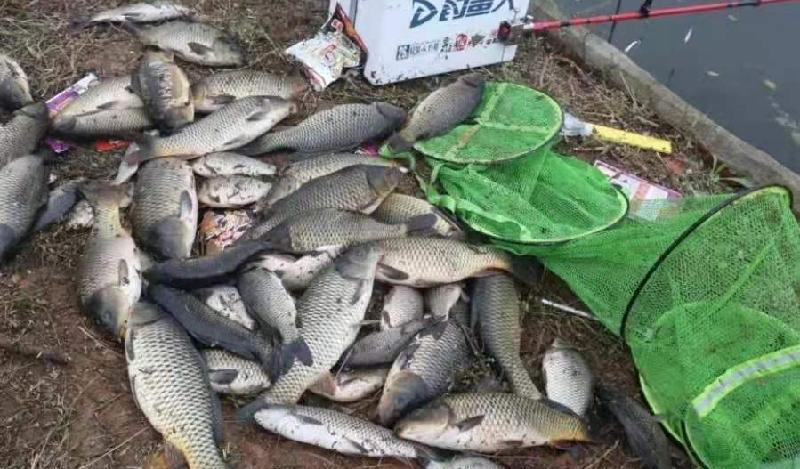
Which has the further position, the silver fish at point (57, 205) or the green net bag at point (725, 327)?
the silver fish at point (57, 205)

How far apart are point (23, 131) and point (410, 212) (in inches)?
72.1

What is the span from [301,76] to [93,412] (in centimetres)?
222

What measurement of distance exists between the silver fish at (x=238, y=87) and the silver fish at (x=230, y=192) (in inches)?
24.9

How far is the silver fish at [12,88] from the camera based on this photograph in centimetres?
378

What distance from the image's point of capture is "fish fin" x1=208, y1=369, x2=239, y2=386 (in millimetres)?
2807

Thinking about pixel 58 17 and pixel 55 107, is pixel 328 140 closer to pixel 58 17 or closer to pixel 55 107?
pixel 55 107

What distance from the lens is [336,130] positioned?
3848 millimetres

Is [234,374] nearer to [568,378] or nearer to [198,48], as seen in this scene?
[568,378]

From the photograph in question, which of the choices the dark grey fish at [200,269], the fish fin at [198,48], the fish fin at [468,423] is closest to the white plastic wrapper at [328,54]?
the fish fin at [198,48]

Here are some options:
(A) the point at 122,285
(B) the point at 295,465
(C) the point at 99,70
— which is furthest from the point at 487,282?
(C) the point at 99,70

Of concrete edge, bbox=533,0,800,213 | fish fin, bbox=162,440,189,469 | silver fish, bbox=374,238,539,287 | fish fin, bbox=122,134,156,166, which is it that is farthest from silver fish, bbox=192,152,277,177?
concrete edge, bbox=533,0,800,213

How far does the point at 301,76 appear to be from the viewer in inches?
169

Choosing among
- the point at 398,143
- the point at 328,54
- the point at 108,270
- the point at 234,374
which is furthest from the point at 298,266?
the point at 328,54

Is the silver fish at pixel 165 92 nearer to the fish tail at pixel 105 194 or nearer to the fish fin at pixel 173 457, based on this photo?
the fish tail at pixel 105 194
